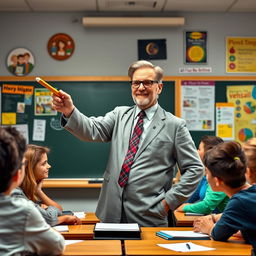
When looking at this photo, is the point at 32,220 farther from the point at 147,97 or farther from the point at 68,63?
the point at 68,63

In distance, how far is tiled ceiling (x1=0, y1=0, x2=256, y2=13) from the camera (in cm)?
425

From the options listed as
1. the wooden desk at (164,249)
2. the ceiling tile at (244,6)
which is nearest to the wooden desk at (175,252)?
the wooden desk at (164,249)

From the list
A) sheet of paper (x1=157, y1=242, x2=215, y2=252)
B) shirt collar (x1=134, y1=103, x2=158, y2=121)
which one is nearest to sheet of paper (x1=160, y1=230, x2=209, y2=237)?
sheet of paper (x1=157, y1=242, x2=215, y2=252)

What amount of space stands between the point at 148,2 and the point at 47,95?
4.77ft

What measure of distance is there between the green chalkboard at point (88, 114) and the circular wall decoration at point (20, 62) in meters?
0.14

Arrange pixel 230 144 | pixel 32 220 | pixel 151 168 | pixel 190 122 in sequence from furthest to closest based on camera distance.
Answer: pixel 190 122, pixel 151 168, pixel 230 144, pixel 32 220

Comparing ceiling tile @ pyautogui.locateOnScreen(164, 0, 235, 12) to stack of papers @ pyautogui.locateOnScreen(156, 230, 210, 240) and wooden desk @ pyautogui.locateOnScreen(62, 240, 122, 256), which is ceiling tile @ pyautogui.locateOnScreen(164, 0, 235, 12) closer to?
stack of papers @ pyautogui.locateOnScreen(156, 230, 210, 240)

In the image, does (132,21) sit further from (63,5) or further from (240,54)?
(240,54)

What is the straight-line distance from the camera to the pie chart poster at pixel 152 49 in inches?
179

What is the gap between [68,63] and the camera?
4.52 meters

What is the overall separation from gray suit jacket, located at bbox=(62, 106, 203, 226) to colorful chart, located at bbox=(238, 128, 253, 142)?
2070 mm

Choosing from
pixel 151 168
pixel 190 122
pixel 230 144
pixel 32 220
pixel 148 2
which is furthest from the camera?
pixel 190 122

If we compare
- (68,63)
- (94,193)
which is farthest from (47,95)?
(94,193)

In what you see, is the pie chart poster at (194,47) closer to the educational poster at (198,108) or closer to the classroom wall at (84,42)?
the classroom wall at (84,42)
